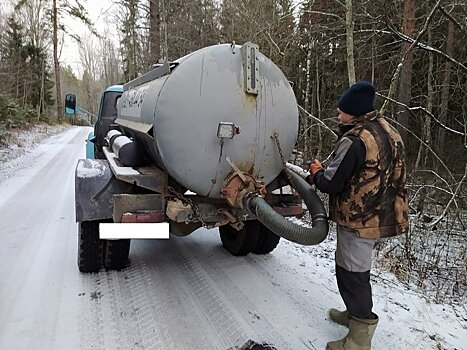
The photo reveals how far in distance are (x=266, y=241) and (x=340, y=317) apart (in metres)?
1.37

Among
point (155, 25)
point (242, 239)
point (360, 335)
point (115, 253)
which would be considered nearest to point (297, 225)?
point (360, 335)

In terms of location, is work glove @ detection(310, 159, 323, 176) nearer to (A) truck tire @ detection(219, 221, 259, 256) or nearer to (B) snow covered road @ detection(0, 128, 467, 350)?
(B) snow covered road @ detection(0, 128, 467, 350)

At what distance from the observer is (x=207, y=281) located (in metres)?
3.62

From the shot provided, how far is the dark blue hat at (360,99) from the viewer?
2459 mm

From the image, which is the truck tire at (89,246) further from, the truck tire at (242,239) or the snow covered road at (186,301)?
the truck tire at (242,239)

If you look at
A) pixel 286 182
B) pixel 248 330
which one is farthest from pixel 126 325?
pixel 286 182

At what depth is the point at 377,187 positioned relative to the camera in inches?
94.3

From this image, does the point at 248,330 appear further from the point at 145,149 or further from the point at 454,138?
the point at 454,138

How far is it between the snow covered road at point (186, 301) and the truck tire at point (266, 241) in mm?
93

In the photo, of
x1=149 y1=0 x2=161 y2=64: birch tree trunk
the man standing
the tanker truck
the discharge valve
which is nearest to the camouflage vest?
the man standing

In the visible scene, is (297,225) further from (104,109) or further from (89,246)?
(104,109)

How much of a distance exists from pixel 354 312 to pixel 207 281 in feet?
5.11

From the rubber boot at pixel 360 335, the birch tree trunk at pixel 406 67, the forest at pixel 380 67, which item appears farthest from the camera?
the birch tree trunk at pixel 406 67

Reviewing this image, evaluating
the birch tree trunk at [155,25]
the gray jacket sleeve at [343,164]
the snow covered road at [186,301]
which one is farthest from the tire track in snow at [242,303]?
the birch tree trunk at [155,25]
